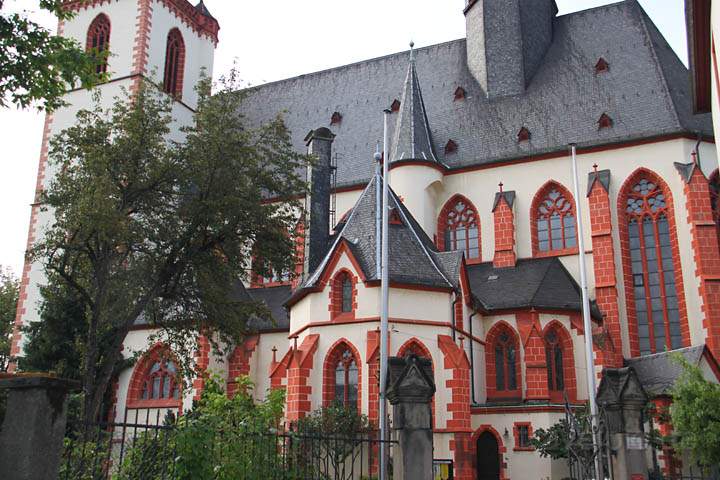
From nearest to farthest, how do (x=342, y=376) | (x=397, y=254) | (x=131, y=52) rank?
(x=342, y=376) < (x=397, y=254) < (x=131, y=52)

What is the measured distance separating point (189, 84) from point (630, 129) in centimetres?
2101

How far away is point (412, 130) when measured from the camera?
2928cm

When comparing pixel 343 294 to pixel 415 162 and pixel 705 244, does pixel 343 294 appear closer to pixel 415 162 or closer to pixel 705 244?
pixel 415 162

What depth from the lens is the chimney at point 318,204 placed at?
25.7m

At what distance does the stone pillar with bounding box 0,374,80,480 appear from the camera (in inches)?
229

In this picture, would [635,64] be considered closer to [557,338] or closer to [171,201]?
[557,338]

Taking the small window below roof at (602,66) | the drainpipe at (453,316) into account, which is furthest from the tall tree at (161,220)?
the small window below roof at (602,66)

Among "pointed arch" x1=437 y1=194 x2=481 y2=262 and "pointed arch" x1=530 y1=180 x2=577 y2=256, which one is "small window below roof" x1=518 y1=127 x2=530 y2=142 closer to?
"pointed arch" x1=530 y1=180 x2=577 y2=256

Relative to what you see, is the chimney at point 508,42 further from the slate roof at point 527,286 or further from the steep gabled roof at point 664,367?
the steep gabled roof at point 664,367

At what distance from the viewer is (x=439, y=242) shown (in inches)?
1156

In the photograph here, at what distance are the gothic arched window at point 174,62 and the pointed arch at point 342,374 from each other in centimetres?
1958

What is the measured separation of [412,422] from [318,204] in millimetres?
16238

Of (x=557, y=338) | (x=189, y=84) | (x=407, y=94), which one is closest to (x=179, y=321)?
(x=557, y=338)

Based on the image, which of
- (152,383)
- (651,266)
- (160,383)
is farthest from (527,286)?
(152,383)
